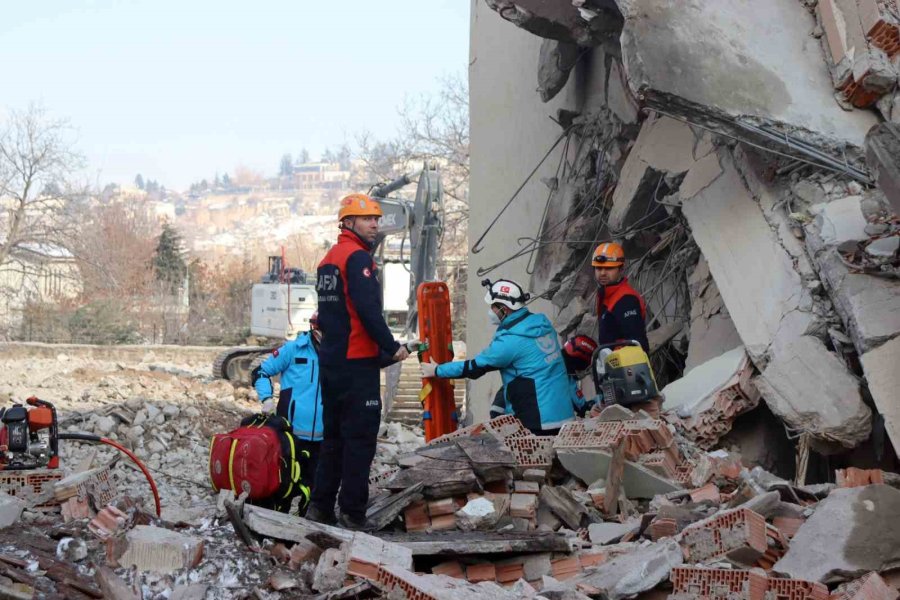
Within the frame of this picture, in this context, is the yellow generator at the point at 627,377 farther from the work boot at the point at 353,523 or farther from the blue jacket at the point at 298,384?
the work boot at the point at 353,523

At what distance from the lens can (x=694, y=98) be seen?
22.6ft

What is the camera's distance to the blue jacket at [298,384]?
7.09m

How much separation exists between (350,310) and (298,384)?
134 cm

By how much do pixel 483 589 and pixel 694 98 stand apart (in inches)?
138

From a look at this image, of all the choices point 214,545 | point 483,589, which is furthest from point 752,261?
point 214,545

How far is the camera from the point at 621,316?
8047mm

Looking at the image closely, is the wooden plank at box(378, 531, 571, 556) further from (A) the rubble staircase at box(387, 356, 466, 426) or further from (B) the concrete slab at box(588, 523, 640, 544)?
(A) the rubble staircase at box(387, 356, 466, 426)

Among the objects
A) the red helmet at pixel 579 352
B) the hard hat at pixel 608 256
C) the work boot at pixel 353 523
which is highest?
the hard hat at pixel 608 256

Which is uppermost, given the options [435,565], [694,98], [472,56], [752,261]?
[472,56]

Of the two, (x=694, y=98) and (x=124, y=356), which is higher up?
(x=694, y=98)

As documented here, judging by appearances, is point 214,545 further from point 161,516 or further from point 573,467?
point 573,467

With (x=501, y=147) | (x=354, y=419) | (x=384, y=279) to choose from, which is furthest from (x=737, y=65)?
(x=384, y=279)

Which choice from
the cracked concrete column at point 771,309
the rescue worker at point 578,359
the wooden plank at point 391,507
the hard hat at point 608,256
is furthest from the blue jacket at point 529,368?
the wooden plank at point 391,507

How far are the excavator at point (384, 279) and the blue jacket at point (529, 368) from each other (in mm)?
6931
